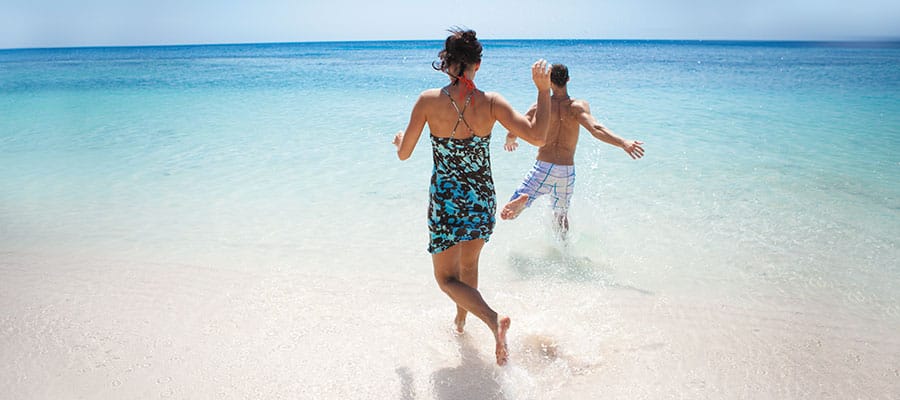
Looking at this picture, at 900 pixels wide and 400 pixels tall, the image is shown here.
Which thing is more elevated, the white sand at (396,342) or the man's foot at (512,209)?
the man's foot at (512,209)

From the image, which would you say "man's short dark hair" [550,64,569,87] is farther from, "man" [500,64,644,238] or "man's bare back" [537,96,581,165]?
"man's bare back" [537,96,581,165]

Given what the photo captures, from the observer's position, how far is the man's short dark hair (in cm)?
412

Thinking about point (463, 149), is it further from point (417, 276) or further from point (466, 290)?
point (417, 276)

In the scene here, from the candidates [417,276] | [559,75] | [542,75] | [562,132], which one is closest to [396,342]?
[417,276]

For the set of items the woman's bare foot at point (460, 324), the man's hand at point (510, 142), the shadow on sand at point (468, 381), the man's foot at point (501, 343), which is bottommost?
the shadow on sand at point (468, 381)

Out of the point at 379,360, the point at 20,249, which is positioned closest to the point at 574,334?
the point at 379,360

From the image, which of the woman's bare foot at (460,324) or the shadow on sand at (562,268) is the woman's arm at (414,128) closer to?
the woman's bare foot at (460,324)

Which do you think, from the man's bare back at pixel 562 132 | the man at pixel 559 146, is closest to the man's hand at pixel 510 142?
the man at pixel 559 146

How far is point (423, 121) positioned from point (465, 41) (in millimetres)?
453

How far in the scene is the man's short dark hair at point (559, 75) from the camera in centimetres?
412

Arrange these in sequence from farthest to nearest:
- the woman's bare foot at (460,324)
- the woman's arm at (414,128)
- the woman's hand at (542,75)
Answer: the woman's bare foot at (460,324) < the woman's arm at (414,128) < the woman's hand at (542,75)

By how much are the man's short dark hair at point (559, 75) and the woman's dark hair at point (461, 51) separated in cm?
165

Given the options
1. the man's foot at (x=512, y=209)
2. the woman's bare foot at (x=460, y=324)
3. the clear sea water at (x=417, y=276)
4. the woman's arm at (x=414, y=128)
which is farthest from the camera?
the woman's bare foot at (x=460, y=324)

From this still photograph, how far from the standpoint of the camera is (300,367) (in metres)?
3.08
